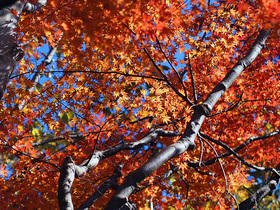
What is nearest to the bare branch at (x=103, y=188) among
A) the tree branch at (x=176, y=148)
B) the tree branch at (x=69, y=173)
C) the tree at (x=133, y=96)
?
the tree at (x=133, y=96)

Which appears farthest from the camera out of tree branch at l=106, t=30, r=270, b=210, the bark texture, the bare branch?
the bare branch

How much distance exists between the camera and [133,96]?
5.59 metres

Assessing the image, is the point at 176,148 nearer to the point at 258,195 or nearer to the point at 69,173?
the point at 69,173

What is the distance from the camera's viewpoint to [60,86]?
5.47m

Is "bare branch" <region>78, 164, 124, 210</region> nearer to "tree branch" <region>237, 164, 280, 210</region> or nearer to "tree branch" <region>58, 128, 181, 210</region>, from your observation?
"tree branch" <region>58, 128, 181, 210</region>

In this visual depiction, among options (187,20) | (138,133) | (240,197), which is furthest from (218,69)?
(240,197)

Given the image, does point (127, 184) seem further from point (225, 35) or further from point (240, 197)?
point (240, 197)

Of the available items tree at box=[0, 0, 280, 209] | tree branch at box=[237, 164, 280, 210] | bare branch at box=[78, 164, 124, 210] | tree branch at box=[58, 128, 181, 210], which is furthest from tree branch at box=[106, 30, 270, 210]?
tree branch at box=[237, 164, 280, 210]

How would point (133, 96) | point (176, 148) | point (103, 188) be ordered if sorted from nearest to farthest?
point (176, 148) → point (103, 188) → point (133, 96)


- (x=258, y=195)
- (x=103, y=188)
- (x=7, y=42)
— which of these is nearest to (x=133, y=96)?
(x=103, y=188)

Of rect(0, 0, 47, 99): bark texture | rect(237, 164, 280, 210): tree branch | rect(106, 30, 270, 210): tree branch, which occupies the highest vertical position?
rect(0, 0, 47, 99): bark texture

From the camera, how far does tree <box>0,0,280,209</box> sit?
3.53 m

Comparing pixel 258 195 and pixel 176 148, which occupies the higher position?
pixel 176 148

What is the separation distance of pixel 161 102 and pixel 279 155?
15.1ft
